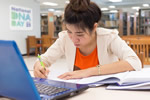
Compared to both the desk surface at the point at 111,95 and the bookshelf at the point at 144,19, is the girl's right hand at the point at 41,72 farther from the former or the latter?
the bookshelf at the point at 144,19

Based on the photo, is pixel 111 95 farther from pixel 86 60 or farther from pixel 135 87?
pixel 86 60

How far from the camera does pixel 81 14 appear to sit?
49.5 inches

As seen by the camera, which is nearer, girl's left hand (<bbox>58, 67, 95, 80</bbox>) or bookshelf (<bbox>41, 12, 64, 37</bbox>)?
girl's left hand (<bbox>58, 67, 95, 80</bbox>)

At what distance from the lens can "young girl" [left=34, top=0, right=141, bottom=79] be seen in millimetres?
1161

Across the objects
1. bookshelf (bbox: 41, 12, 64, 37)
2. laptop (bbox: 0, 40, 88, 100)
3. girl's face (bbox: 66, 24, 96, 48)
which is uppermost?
bookshelf (bbox: 41, 12, 64, 37)

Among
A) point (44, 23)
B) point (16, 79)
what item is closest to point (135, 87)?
point (16, 79)

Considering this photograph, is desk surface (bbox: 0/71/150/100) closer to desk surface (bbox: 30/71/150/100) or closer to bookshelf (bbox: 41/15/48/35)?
desk surface (bbox: 30/71/150/100)

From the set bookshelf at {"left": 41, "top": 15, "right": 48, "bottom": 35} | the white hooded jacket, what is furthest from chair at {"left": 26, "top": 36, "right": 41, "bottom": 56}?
the white hooded jacket

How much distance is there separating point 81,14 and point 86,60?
0.41 meters

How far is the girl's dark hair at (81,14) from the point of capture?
Answer: 1.25m

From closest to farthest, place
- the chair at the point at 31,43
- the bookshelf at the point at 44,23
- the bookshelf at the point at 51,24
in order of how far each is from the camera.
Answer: the chair at the point at 31,43 < the bookshelf at the point at 51,24 < the bookshelf at the point at 44,23

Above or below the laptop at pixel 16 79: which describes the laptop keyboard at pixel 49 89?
below

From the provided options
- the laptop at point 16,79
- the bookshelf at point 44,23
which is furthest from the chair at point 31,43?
the laptop at point 16,79

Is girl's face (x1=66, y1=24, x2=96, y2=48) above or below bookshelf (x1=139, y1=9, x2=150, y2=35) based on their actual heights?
below
